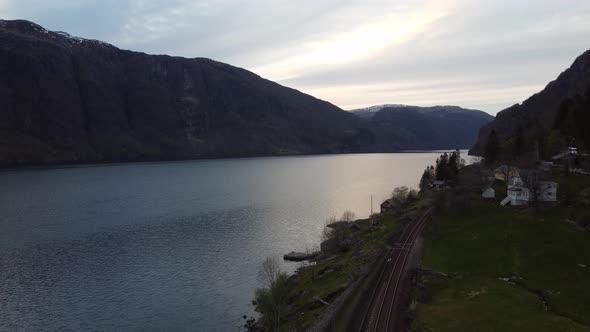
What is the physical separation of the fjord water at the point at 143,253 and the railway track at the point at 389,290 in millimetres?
20184

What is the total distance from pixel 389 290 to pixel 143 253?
61.7m

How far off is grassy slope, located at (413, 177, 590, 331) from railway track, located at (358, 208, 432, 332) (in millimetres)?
3225

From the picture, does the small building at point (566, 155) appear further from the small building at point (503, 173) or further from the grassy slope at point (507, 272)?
the grassy slope at point (507, 272)

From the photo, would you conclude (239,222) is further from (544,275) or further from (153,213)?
(544,275)

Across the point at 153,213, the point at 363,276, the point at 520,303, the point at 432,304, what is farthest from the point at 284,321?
the point at 153,213

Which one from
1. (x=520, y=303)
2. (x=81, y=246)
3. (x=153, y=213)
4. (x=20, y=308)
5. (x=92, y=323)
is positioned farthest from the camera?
(x=153, y=213)

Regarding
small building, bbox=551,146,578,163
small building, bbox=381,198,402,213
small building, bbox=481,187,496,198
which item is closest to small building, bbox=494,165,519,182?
small building, bbox=551,146,578,163

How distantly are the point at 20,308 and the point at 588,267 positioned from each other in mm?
81037

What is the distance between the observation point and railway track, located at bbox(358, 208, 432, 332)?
149 feet

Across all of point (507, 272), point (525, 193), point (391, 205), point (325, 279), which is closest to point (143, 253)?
point (325, 279)

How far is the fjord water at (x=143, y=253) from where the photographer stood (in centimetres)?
6256

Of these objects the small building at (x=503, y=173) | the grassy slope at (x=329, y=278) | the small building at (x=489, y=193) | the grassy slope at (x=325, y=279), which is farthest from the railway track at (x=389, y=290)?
the small building at (x=503, y=173)

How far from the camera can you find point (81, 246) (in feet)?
326

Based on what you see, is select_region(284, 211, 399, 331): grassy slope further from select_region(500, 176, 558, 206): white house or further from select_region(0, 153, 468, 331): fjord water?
select_region(500, 176, 558, 206): white house
